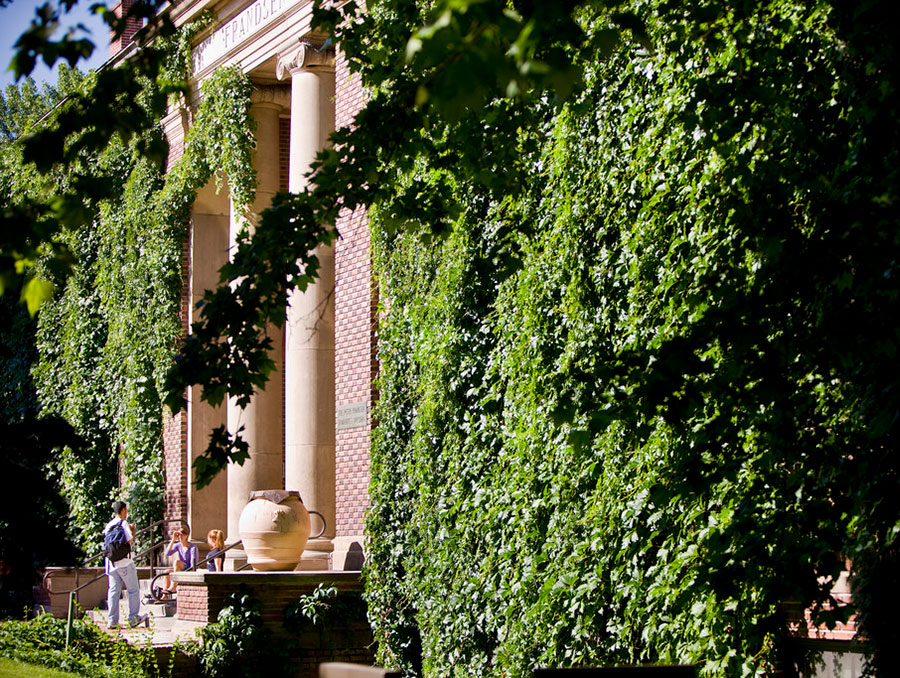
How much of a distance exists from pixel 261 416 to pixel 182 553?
95.7 inches

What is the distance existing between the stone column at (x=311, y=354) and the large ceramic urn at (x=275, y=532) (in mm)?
1285

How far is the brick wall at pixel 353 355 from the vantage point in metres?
14.0

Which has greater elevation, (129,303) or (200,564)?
(129,303)

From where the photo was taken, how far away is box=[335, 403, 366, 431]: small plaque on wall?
1400 centimetres

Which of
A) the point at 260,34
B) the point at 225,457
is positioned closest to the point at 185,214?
the point at 260,34

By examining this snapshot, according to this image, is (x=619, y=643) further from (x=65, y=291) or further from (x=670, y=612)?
(x=65, y=291)

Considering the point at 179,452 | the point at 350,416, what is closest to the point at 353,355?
the point at 350,416

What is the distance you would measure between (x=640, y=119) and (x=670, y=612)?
357 centimetres

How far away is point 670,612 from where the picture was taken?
7520 millimetres

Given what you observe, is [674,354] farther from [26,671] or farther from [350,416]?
[350,416]

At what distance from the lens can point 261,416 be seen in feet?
56.5

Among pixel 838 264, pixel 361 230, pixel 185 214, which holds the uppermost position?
pixel 185 214

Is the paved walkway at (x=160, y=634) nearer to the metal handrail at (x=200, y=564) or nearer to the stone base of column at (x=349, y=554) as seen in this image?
the metal handrail at (x=200, y=564)

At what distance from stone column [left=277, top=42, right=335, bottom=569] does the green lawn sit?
4327 mm
